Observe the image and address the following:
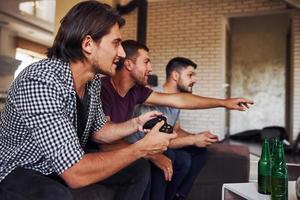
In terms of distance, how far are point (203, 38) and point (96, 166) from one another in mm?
5274

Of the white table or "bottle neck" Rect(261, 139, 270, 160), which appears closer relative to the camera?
the white table

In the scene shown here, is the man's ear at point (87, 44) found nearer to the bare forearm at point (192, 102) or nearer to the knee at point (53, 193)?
the knee at point (53, 193)

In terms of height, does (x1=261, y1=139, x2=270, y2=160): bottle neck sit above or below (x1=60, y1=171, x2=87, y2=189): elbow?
above

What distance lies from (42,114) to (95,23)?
17.9 inches

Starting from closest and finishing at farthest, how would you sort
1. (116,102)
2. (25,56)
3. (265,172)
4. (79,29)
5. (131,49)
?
(79,29), (265,172), (116,102), (131,49), (25,56)

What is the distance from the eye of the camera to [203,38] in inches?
241

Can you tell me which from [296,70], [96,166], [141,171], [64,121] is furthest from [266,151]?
[296,70]

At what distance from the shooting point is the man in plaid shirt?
3.82 ft

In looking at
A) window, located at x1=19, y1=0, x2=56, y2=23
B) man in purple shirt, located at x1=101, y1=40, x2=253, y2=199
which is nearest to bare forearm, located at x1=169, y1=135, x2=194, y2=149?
man in purple shirt, located at x1=101, y1=40, x2=253, y2=199

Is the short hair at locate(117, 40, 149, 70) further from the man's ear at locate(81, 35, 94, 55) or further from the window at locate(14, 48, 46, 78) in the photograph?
the window at locate(14, 48, 46, 78)

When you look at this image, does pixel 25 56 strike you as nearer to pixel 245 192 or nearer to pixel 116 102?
pixel 116 102

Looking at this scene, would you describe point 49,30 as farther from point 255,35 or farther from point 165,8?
point 255,35

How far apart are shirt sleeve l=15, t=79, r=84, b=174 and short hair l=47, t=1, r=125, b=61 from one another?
0.73 ft

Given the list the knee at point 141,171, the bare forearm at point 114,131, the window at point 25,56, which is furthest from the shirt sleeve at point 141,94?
the window at point 25,56
